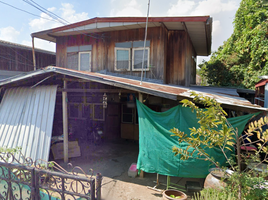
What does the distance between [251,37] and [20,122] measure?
15084 millimetres

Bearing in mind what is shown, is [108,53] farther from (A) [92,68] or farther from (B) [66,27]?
(B) [66,27]

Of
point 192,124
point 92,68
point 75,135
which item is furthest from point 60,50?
point 192,124

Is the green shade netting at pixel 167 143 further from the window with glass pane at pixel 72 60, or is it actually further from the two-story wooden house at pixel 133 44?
the window with glass pane at pixel 72 60

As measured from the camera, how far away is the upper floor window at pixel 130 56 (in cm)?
925

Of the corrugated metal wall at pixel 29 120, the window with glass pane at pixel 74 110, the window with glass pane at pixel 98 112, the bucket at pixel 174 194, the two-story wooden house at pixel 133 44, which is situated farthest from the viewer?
the window with glass pane at pixel 74 110

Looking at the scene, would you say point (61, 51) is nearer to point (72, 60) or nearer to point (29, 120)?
point (72, 60)

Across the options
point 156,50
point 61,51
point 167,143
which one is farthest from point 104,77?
point 61,51

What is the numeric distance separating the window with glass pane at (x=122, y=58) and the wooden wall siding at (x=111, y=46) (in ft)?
0.78

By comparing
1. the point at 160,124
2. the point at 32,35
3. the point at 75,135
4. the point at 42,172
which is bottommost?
the point at 75,135

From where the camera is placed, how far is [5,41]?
13.2m

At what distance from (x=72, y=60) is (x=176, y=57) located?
5.92 metres

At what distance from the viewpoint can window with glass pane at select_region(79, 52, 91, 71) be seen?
10594 millimetres

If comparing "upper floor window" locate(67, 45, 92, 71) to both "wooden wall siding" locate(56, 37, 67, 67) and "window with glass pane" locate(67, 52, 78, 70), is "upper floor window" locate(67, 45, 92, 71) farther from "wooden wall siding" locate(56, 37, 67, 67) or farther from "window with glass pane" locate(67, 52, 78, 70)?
"wooden wall siding" locate(56, 37, 67, 67)

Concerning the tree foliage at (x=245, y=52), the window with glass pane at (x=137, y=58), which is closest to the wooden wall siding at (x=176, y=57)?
the window with glass pane at (x=137, y=58)
